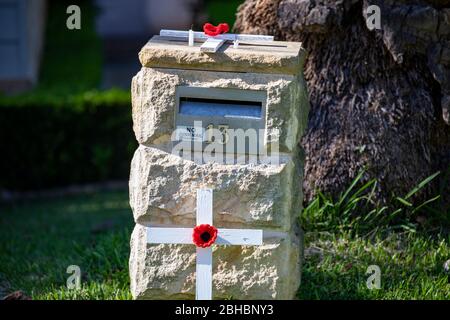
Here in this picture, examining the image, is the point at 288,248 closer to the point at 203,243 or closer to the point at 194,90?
the point at 203,243

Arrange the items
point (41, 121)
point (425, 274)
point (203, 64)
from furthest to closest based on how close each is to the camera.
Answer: point (41, 121)
point (425, 274)
point (203, 64)

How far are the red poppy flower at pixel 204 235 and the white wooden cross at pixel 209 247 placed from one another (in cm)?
2

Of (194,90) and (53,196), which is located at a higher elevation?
(194,90)

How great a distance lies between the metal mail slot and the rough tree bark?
A: 1132 millimetres

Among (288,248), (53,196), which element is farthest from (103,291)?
(53,196)

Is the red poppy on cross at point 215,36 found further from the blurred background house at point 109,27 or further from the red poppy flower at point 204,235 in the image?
the blurred background house at point 109,27

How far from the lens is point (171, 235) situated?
3732 mm

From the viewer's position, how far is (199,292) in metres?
3.75

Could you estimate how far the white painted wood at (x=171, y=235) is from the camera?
3732 mm

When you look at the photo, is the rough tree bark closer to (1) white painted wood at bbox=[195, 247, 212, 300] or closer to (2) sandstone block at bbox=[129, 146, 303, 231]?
(2) sandstone block at bbox=[129, 146, 303, 231]

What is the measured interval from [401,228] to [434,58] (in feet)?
2.92

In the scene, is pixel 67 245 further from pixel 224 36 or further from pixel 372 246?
pixel 224 36

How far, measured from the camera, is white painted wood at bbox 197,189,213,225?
3701mm

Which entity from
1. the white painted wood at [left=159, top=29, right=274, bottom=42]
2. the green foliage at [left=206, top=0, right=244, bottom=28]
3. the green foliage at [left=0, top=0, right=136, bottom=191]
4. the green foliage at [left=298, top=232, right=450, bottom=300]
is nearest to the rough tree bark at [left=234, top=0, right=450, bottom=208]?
the green foliage at [left=298, top=232, right=450, bottom=300]
